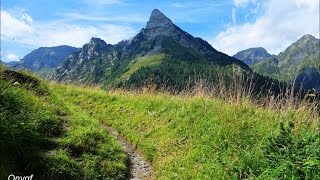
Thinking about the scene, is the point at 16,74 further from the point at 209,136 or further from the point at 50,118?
the point at 209,136

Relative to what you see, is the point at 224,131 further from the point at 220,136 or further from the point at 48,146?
the point at 48,146

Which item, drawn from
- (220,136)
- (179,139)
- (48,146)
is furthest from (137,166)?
(48,146)

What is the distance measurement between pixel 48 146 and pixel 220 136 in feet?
16.7

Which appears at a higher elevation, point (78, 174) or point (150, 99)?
point (150, 99)

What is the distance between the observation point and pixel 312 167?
786 cm

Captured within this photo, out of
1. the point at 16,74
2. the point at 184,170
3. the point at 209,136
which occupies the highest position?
the point at 16,74

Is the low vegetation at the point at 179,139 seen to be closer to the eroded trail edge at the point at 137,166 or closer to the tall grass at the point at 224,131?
the tall grass at the point at 224,131

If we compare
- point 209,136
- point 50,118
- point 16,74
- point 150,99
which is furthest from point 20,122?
point 150,99

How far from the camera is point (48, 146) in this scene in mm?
10328

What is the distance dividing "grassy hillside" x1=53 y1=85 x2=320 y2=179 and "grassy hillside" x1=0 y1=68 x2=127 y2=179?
168 centimetres

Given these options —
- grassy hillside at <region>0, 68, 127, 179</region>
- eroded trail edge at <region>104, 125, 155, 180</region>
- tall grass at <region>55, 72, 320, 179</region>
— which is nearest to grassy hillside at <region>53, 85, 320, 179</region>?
tall grass at <region>55, 72, 320, 179</region>

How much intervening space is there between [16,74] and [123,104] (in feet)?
18.8

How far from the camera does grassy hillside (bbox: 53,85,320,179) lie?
8.88m

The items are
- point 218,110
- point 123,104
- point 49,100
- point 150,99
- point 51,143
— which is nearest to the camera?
point 51,143
